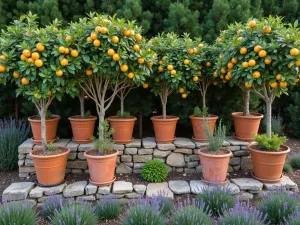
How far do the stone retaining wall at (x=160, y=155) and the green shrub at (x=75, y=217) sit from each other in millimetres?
1334

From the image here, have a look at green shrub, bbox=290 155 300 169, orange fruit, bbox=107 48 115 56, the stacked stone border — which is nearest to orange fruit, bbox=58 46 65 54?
orange fruit, bbox=107 48 115 56

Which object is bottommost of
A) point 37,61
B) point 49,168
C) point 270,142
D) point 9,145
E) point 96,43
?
point 49,168

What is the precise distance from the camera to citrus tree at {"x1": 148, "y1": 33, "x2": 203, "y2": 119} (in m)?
3.86

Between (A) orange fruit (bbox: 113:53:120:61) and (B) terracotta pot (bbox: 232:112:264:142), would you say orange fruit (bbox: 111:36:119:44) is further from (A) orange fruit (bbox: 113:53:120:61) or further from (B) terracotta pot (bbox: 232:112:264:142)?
(B) terracotta pot (bbox: 232:112:264:142)

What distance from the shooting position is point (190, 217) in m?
2.48

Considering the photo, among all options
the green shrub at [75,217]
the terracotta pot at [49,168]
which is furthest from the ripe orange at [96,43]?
the green shrub at [75,217]

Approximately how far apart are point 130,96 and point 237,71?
188 centimetres

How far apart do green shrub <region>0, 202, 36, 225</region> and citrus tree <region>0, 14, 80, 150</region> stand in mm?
1262

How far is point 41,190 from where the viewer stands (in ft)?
11.1

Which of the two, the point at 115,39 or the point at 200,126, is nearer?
the point at 115,39

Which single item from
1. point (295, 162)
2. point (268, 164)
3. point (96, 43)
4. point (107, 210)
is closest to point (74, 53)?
point (96, 43)

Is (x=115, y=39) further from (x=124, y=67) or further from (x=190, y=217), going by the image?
(x=190, y=217)

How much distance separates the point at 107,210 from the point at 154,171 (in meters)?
0.98

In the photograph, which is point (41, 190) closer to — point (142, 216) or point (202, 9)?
point (142, 216)
